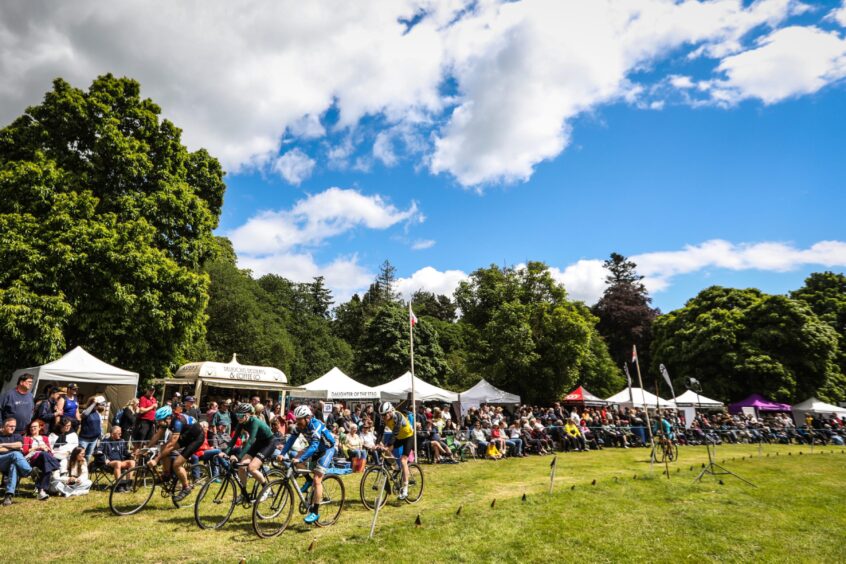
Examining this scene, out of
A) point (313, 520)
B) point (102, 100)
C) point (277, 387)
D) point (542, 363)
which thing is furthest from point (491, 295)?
point (313, 520)

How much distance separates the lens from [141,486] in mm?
9188

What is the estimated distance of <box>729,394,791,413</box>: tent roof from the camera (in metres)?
31.1

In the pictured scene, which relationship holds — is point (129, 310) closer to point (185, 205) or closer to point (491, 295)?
point (185, 205)

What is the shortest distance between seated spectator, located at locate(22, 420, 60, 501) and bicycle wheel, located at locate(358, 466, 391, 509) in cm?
635

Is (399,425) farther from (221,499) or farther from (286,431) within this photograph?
(286,431)

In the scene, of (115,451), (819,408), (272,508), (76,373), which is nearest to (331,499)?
(272,508)

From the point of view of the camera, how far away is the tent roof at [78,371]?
538 inches

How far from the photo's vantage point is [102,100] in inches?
775

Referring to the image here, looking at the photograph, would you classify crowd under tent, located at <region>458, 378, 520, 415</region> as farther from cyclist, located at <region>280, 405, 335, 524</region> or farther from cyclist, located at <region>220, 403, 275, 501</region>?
cyclist, located at <region>220, 403, 275, 501</region>

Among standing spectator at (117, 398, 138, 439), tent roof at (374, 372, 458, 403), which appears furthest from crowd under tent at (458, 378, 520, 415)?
standing spectator at (117, 398, 138, 439)

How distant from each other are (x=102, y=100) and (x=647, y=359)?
5635 centimetres

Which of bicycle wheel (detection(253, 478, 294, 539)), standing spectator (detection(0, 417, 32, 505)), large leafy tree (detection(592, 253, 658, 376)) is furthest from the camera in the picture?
large leafy tree (detection(592, 253, 658, 376))

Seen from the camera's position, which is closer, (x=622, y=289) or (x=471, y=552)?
(x=471, y=552)

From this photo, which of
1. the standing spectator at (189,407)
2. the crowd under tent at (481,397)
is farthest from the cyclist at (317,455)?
the crowd under tent at (481,397)
